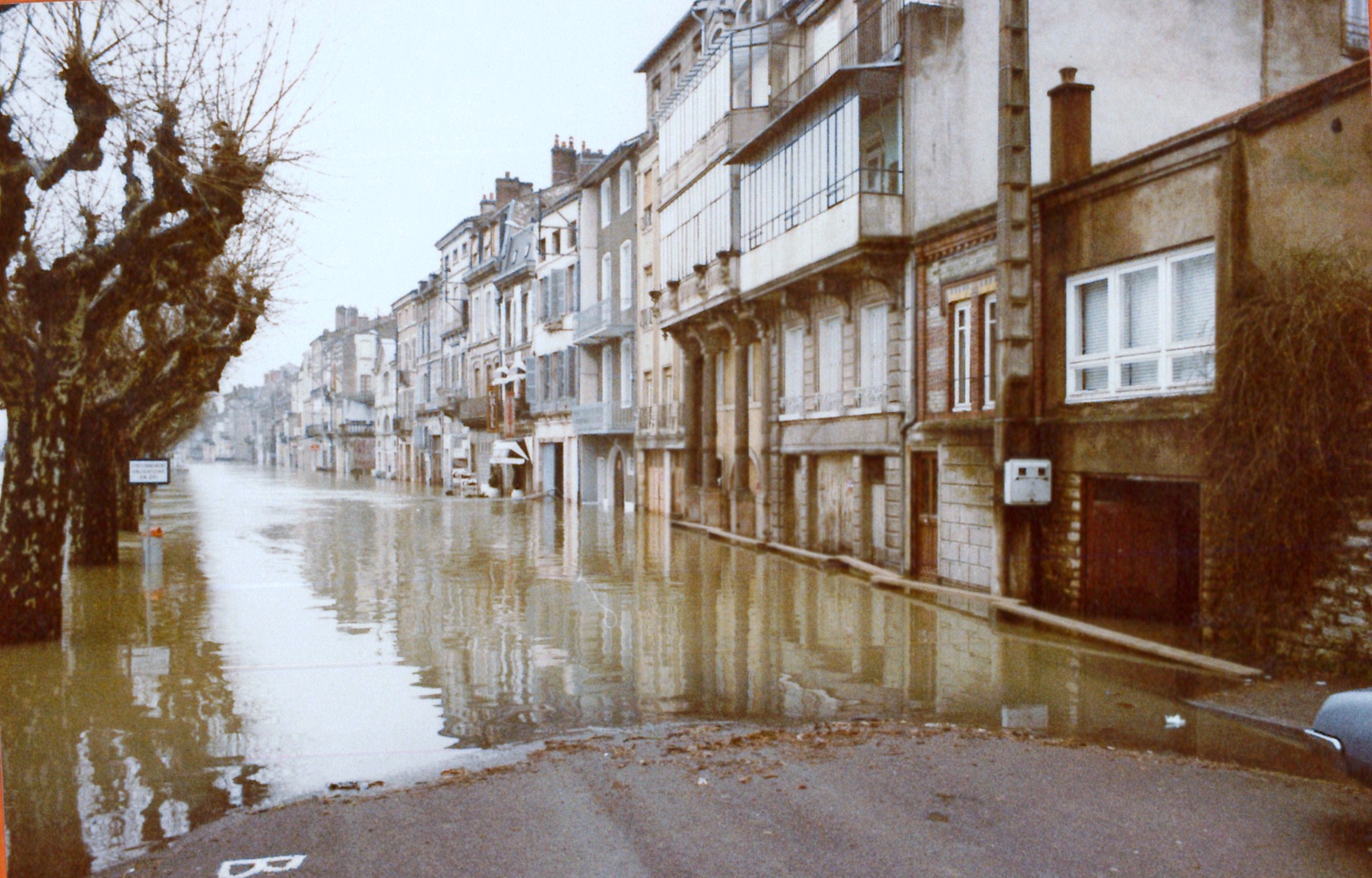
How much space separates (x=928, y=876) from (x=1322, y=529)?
271 inches

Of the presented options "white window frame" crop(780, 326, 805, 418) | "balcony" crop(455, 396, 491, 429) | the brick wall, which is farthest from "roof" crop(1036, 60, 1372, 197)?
"balcony" crop(455, 396, 491, 429)

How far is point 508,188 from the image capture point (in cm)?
6150

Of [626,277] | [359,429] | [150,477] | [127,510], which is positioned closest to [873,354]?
[150,477]

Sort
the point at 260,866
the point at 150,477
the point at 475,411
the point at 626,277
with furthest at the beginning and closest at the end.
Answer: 1. the point at 475,411
2. the point at 626,277
3. the point at 150,477
4. the point at 260,866

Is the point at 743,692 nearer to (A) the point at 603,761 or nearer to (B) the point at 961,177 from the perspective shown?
(A) the point at 603,761

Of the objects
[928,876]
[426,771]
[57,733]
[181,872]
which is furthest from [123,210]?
[928,876]

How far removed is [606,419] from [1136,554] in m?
27.9

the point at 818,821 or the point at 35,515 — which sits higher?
the point at 35,515

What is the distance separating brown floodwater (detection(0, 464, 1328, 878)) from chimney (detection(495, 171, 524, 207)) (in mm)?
43576

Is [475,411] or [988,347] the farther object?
[475,411]

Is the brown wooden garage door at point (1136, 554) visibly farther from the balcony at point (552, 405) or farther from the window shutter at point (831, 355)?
the balcony at point (552, 405)

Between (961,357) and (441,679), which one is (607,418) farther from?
(441,679)

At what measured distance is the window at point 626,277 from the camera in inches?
1544

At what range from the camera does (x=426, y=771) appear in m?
7.60
